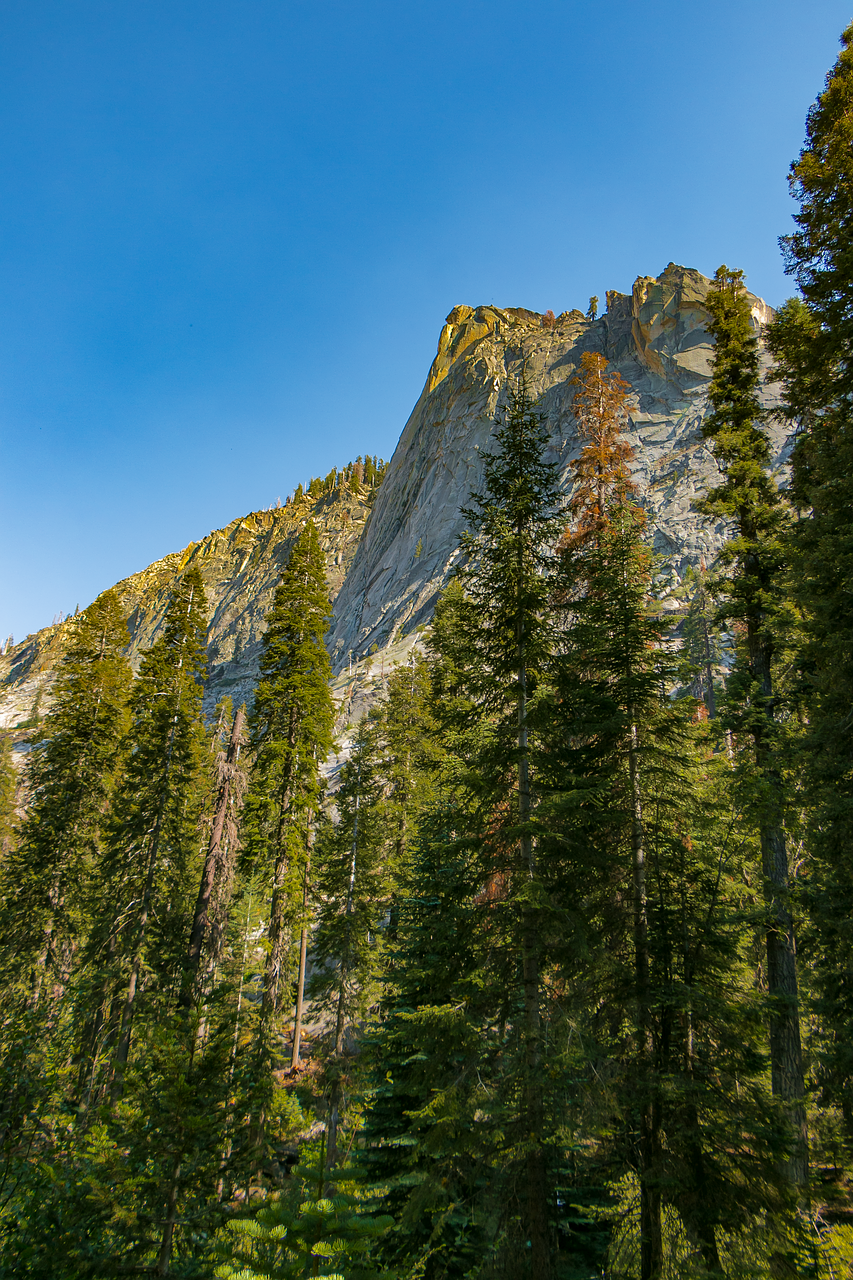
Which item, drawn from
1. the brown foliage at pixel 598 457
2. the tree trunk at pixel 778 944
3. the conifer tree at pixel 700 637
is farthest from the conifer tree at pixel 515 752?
the conifer tree at pixel 700 637

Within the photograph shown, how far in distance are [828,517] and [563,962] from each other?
855 centimetres

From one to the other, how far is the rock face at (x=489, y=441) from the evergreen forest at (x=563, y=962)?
107 feet

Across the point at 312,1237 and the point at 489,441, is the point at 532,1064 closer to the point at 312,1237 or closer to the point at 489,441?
the point at 312,1237

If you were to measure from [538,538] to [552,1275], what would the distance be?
35.3 ft

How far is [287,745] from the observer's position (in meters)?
17.7

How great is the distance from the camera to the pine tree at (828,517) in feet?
32.0

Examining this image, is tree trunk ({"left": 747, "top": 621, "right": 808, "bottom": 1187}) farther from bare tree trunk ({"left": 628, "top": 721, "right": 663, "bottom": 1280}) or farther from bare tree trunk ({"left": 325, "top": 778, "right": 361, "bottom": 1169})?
bare tree trunk ({"left": 325, "top": 778, "right": 361, "bottom": 1169})

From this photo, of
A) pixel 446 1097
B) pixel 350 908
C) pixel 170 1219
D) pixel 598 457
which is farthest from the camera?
pixel 350 908

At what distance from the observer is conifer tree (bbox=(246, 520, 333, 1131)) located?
16.0 meters

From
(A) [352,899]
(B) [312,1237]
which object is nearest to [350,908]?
(A) [352,899]

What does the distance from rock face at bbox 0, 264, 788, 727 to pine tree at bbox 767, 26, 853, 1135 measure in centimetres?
3387

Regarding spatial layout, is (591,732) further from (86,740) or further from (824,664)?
(86,740)

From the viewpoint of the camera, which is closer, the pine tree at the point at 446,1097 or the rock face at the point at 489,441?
the pine tree at the point at 446,1097

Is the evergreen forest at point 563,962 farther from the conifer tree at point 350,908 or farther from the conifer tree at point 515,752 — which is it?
the conifer tree at point 350,908
